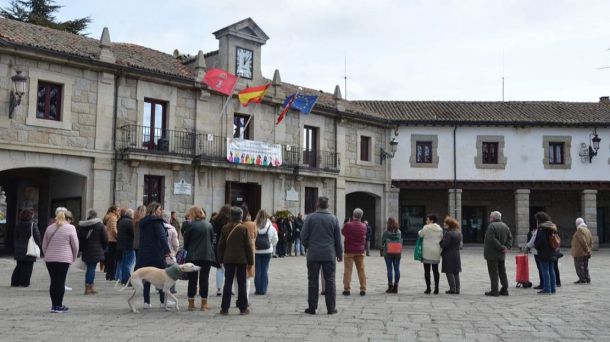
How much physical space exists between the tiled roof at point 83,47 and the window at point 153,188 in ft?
11.2

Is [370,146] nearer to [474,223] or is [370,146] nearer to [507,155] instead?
[507,155]

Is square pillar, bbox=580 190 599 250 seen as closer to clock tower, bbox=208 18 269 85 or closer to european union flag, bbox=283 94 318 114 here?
european union flag, bbox=283 94 318 114

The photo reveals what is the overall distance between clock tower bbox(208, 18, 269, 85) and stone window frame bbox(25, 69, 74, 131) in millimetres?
6013

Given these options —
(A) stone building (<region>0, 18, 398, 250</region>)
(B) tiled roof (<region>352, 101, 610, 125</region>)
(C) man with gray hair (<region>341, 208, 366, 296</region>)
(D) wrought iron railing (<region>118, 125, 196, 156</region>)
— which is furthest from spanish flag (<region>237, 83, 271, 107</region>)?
(C) man with gray hair (<region>341, 208, 366, 296</region>)

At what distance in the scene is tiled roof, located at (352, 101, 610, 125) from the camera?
28.6m

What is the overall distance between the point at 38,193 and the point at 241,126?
7278 millimetres

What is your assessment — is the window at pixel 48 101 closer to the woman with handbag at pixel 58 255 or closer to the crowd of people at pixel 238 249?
the crowd of people at pixel 238 249

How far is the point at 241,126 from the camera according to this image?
23.0 m

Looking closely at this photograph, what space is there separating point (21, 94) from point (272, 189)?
32.1 feet

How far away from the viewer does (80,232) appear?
10336 mm

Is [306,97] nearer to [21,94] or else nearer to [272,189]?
[272,189]

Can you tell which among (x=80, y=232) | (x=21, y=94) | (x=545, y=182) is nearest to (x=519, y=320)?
(x=80, y=232)

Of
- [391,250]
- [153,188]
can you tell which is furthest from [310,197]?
[391,250]

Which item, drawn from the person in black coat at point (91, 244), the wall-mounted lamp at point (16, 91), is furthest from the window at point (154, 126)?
the person in black coat at point (91, 244)
